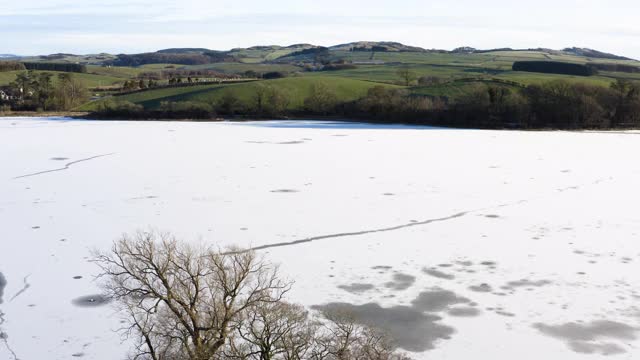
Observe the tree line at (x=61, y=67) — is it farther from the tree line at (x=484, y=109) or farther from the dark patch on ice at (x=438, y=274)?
the dark patch on ice at (x=438, y=274)

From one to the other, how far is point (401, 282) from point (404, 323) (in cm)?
181

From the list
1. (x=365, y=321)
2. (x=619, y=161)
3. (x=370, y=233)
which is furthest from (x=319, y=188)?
(x=619, y=161)

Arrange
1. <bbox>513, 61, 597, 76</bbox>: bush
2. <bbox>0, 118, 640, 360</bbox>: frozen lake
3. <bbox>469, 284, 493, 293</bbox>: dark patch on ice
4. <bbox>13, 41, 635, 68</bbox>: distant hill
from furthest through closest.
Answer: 1. <bbox>13, 41, 635, 68</bbox>: distant hill
2. <bbox>513, 61, 597, 76</bbox>: bush
3. <bbox>469, 284, 493, 293</bbox>: dark patch on ice
4. <bbox>0, 118, 640, 360</bbox>: frozen lake

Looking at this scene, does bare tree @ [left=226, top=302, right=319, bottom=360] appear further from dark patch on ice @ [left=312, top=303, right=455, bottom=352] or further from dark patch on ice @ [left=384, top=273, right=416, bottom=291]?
dark patch on ice @ [left=384, top=273, right=416, bottom=291]

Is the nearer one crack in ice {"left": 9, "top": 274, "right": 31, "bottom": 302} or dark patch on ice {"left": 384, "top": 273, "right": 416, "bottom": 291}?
crack in ice {"left": 9, "top": 274, "right": 31, "bottom": 302}

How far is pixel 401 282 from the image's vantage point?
11938 mm

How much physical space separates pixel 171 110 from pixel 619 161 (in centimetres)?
3152

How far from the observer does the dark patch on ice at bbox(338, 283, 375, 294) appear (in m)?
11.4

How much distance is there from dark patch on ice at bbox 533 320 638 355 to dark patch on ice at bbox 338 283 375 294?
3.01 metres

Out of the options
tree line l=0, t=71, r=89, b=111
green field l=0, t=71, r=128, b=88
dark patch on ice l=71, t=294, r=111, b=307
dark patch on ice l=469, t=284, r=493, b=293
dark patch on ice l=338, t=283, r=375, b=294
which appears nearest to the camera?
dark patch on ice l=71, t=294, r=111, b=307

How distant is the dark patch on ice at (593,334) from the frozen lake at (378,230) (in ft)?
0.11

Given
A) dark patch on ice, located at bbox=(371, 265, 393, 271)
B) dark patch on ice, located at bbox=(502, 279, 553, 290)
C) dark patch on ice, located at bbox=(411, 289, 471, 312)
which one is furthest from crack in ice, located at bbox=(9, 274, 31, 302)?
dark patch on ice, located at bbox=(502, 279, 553, 290)

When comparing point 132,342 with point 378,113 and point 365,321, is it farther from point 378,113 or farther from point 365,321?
point 378,113

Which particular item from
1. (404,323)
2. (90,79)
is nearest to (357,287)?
(404,323)
